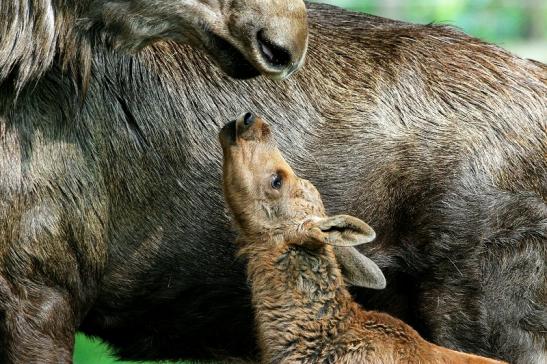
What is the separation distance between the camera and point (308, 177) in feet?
24.5

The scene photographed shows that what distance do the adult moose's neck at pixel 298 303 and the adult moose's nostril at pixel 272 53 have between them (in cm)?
93

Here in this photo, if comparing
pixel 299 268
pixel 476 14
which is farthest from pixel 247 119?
pixel 476 14

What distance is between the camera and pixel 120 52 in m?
6.89

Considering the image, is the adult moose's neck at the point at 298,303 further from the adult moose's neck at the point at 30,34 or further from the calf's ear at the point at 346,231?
the adult moose's neck at the point at 30,34

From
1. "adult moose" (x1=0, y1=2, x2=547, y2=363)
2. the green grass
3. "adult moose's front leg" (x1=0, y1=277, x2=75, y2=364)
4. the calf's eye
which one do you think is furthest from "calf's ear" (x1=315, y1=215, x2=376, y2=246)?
the green grass

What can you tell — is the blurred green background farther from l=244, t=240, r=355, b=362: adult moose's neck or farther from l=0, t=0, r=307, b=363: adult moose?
l=244, t=240, r=355, b=362: adult moose's neck

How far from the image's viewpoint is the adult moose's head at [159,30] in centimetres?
645

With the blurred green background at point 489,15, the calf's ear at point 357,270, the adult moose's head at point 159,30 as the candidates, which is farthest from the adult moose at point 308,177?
the blurred green background at point 489,15

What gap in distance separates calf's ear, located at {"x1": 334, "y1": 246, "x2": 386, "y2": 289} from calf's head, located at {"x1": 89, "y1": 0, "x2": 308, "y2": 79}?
926 millimetres

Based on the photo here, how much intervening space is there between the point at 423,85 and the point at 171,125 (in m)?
1.47

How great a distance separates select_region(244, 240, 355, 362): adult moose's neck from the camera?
6.50m

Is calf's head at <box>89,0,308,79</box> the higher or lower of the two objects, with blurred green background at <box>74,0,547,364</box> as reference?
lower

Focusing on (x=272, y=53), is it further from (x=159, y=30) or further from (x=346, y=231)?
(x=346, y=231)

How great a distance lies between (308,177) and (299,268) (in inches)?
38.9
